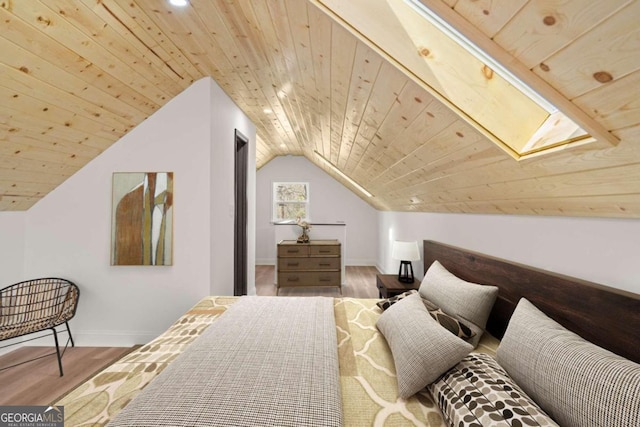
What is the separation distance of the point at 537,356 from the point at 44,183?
359cm

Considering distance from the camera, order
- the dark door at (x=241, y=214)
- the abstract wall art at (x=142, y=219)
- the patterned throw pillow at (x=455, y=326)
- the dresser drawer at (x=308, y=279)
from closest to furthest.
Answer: the patterned throw pillow at (x=455, y=326) → the abstract wall art at (x=142, y=219) → the dark door at (x=241, y=214) → the dresser drawer at (x=308, y=279)

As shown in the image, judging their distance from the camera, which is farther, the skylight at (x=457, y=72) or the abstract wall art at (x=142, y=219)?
the abstract wall art at (x=142, y=219)

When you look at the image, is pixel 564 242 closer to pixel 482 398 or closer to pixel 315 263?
pixel 482 398

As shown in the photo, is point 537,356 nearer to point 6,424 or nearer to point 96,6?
point 6,424

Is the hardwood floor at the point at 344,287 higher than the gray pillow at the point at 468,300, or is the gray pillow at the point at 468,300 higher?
the gray pillow at the point at 468,300

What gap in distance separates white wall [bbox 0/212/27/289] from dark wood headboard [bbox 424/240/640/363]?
3.90 m

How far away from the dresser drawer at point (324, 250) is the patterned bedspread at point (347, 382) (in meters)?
2.40

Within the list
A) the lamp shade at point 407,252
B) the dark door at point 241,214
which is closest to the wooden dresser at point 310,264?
the dark door at point 241,214

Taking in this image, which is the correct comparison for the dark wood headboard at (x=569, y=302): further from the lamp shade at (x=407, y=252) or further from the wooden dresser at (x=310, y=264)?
the wooden dresser at (x=310, y=264)

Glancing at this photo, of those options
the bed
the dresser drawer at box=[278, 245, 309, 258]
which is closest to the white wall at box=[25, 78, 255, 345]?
the bed

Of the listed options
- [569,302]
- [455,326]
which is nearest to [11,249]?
[455,326]

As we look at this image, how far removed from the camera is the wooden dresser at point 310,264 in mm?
4047

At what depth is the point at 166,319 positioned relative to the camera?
247 cm

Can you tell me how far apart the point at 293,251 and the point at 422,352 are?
3.10 metres
